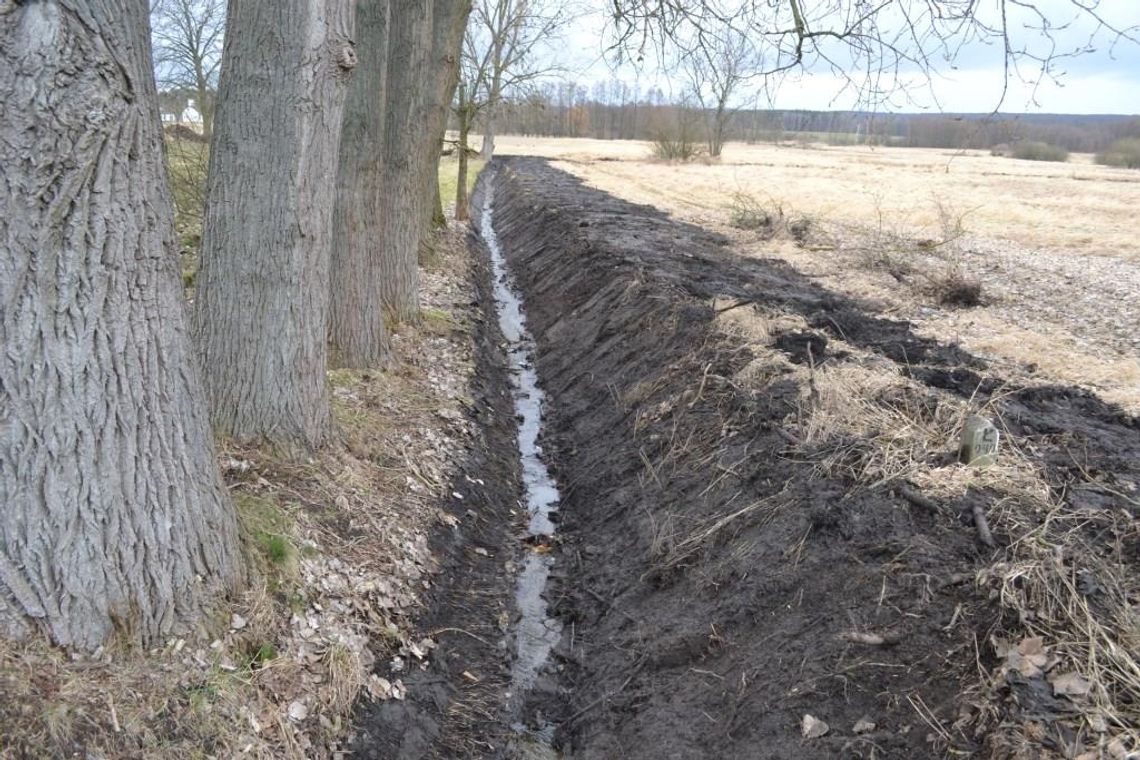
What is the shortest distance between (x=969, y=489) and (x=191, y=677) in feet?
14.3

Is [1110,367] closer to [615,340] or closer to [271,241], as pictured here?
[615,340]

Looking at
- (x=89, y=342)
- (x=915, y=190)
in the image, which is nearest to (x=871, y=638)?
(x=89, y=342)

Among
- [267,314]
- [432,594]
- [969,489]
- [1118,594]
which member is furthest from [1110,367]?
[267,314]

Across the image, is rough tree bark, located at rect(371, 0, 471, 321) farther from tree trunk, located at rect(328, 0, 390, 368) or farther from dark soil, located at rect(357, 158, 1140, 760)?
dark soil, located at rect(357, 158, 1140, 760)

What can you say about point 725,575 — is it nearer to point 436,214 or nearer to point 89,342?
point 89,342

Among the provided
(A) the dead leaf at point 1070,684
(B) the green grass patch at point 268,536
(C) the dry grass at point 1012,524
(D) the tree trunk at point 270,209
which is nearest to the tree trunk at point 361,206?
(D) the tree trunk at point 270,209

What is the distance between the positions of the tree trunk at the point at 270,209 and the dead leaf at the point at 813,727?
3.69m

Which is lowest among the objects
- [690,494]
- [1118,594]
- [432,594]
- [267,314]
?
[432,594]

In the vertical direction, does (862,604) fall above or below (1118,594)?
below

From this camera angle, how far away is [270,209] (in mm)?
5262

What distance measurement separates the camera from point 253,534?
4641 millimetres

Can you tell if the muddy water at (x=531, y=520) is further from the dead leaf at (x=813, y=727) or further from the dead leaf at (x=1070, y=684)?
the dead leaf at (x=1070, y=684)

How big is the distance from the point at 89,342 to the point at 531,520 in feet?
16.0

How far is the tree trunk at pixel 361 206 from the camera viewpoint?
7602 mm
